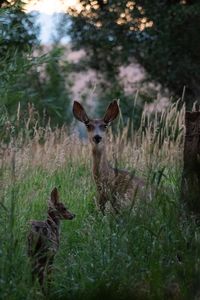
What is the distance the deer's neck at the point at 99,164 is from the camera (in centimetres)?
1029

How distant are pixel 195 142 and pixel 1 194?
191cm

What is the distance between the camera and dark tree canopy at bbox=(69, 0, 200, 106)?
20094 millimetres

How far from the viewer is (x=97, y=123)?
1052cm

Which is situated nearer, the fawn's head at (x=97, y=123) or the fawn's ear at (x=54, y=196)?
the fawn's ear at (x=54, y=196)

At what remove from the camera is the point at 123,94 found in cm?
2273

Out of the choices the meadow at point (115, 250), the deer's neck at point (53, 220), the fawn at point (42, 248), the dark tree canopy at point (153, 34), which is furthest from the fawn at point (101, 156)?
the dark tree canopy at point (153, 34)

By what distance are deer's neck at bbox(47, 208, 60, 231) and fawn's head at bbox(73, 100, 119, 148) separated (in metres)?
2.82

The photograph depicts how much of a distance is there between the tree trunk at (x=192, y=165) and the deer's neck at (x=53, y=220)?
46.6 inches

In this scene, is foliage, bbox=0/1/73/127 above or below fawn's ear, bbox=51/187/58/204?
above

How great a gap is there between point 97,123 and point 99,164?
53cm

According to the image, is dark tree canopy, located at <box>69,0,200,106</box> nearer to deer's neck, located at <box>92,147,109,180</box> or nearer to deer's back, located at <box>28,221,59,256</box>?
deer's neck, located at <box>92,147,109,180</box>

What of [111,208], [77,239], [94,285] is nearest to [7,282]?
[94,285]

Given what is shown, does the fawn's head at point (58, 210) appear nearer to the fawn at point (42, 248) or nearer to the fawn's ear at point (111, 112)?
the fawn at point (42, 248)

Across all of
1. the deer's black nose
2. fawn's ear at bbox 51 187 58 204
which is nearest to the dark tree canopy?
the deer's black nose
